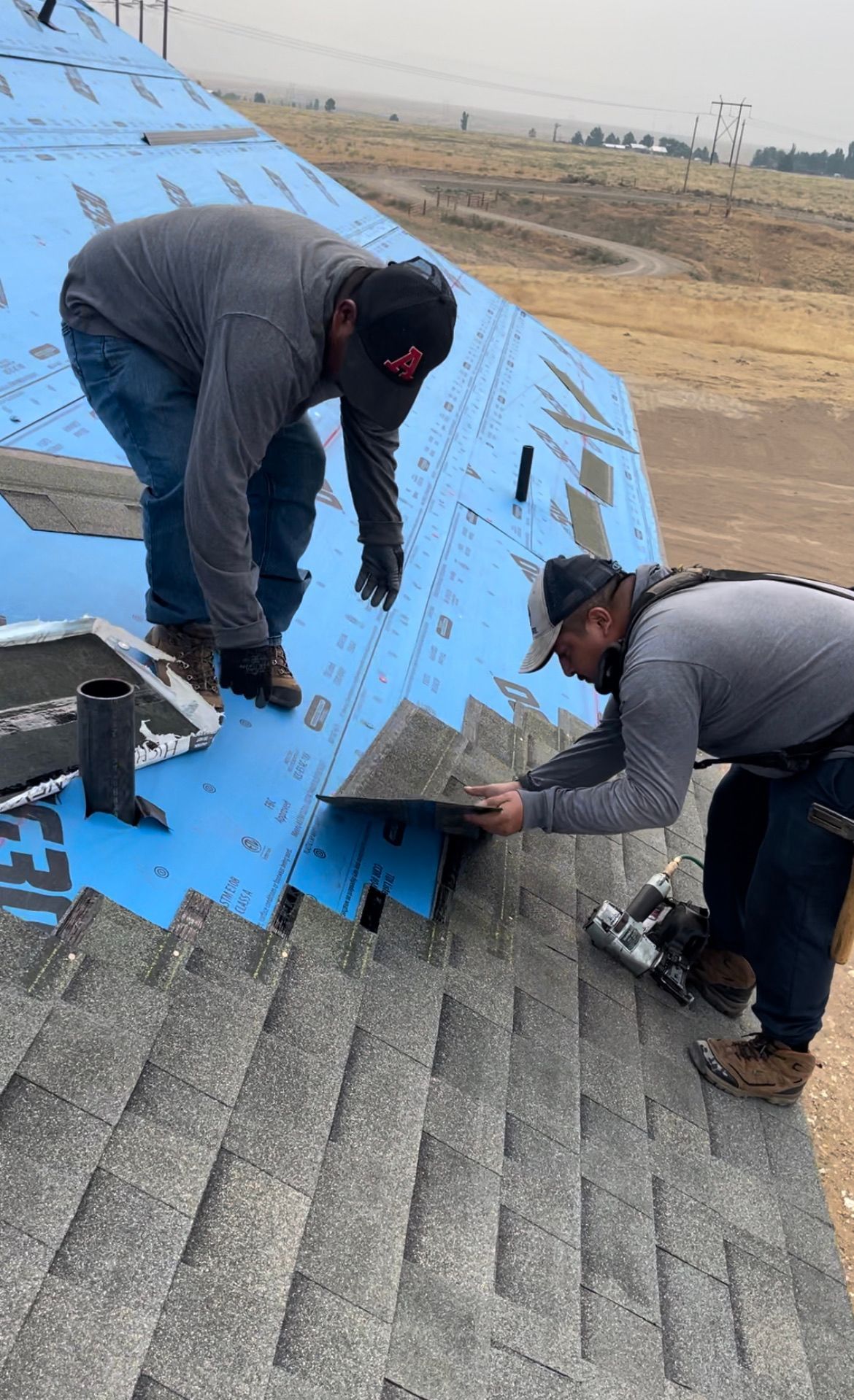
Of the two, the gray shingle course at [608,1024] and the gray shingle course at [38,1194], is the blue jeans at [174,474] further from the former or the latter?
the gray shingle course at [38,1194]

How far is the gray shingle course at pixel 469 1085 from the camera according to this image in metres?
2.44

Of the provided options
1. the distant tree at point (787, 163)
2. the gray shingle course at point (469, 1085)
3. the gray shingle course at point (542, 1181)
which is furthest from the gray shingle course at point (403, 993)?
the distant tree at point (787, 163)

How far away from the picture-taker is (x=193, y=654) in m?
3.37

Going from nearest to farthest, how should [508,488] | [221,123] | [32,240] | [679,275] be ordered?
1. [32,240]
2. [508,488]
3. [221,123]
4. [679,275]

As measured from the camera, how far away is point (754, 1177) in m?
2.99

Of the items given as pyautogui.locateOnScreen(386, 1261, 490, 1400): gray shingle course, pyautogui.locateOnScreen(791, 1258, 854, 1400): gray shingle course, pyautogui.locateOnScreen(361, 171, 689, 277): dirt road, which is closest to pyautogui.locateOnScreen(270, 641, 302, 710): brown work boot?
pyautogui.locateOnScreen(386, 1261, 490, 1400): gray shingle course

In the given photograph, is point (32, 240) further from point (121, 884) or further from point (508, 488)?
point (121, 884)

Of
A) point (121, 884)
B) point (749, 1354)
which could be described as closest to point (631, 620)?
point (121, 884)

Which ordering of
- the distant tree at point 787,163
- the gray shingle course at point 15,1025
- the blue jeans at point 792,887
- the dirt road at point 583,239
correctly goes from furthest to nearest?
the distant tree at point 787,163
the dirt road at point 583,239
the blue jeans at point 792,887
the gray shingle course at point 15,1025

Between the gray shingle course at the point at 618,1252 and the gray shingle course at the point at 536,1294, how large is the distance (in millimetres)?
71

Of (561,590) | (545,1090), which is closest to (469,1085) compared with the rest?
(545,1090)

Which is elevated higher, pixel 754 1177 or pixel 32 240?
pixel 32 240

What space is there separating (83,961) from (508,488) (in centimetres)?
560

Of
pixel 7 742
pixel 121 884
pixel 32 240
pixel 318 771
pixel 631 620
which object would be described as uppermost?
pixel 32 240
